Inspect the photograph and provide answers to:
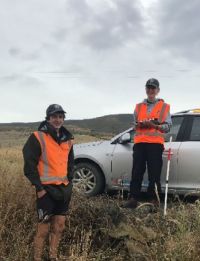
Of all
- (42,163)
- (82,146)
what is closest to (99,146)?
(82,146)

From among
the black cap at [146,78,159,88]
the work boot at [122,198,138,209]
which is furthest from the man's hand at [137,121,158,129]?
the work boot at [122,198,138,209]

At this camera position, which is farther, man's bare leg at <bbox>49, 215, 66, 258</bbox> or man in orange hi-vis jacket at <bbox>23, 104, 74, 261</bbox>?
man's bare leg at <bbox>49, 215, 66, 258</bbox>

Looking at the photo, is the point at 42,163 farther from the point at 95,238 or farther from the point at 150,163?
the point at 150,163

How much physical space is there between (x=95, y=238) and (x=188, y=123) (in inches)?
132

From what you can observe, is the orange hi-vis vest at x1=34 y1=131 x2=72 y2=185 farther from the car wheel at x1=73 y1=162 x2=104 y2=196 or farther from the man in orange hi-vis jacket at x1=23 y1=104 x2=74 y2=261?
the car wheel at x1=73 y1=162 x2=104 y2=196

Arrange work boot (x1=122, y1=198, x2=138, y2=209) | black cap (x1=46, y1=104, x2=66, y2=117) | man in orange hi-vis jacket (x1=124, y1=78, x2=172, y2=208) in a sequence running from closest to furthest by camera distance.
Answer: black cap (x1=46, y1=104, x2=66, y2=117), work boot (x1=122, y1=198, x2=138, y2=209), man in orange hi-vis jacket (x1=124, y1=78, x2=172, y2=208)

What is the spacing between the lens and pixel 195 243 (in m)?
5.59

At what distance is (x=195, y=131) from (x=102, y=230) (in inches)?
124

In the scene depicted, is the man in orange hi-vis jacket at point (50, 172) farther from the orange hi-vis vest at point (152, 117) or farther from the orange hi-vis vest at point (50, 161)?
the orange hi-vis vest at point (152, 117)

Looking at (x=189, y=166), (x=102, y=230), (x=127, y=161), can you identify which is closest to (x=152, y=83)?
(x=189, y=166)

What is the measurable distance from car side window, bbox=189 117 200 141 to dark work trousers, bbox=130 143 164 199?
1078 millimetres

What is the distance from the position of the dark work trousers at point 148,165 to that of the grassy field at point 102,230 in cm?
59

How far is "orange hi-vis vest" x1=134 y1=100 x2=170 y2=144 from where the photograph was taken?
26.4ft

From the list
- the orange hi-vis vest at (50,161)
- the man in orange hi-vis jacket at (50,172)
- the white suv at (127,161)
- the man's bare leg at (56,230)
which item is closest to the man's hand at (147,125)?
the white suv at (127,161)
